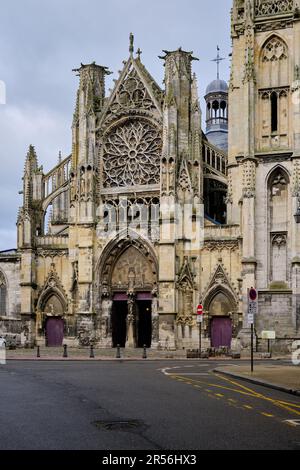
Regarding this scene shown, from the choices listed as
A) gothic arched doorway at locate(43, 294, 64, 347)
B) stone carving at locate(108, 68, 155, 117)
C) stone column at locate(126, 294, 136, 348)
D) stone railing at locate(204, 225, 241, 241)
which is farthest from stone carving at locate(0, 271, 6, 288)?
stone railing at locate(204, 225, 241, 241)

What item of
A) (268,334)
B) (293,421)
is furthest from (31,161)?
(293,421)

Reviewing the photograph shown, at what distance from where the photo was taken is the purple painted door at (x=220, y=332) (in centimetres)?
5056

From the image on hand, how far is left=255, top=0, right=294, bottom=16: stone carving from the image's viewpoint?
49.7 m

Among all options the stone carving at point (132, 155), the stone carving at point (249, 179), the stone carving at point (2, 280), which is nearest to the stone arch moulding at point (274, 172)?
the stone carving at point (249, 179)

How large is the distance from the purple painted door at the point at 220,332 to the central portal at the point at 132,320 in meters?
4.42

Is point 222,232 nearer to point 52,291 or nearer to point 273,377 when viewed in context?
point 52,291

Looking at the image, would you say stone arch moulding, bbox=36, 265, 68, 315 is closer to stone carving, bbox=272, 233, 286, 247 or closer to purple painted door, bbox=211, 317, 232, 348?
purple painted door, bbox=211, 317, 232, 348

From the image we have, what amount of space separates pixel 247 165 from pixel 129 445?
1482 inches

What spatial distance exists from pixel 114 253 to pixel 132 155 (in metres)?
6.43

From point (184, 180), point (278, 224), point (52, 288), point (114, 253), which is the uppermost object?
point (184, 180)

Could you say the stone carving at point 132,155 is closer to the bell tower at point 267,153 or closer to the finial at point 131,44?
the finial at point 131,44

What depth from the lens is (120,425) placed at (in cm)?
1380
